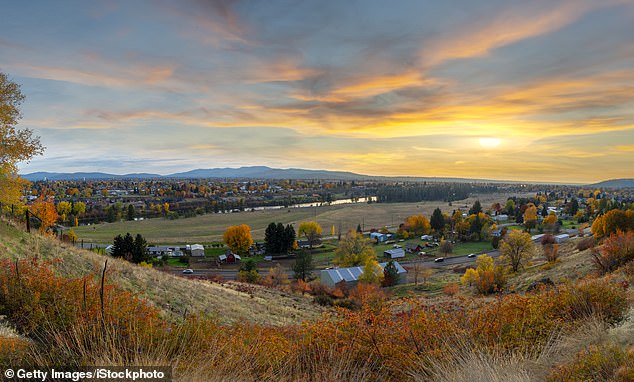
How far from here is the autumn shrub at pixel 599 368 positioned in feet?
16.3

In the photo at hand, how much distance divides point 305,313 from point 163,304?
10359mm

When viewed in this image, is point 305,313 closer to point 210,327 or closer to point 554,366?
point 210,327

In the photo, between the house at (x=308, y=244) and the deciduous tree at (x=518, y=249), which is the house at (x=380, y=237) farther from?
the deciduous tree at (x=518, y=249)

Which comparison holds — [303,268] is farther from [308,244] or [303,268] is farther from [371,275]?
[308,244]

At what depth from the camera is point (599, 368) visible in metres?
5.23

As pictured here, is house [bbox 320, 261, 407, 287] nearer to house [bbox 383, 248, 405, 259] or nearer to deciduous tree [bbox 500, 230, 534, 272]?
house [bbox 383, 248, 405, 259]

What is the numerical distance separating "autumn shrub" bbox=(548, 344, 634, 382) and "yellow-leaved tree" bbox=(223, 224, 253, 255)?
205 ft

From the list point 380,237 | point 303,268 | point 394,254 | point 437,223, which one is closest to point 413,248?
point 394,254

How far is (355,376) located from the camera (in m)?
A: 6.04

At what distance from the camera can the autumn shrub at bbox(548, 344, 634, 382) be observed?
4.97m

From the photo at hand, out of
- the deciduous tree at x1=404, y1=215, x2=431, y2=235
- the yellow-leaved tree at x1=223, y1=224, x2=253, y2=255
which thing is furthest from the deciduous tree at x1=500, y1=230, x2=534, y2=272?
the yellow-leaved tree at x1=223, y1=224, x2=253, y2=255

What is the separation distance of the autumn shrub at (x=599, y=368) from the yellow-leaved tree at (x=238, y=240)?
62414mm

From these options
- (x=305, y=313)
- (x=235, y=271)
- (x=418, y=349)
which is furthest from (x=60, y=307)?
(x=235, y=271)

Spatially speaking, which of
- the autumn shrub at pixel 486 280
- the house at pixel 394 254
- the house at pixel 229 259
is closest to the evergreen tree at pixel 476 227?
the house at pixel 394 254
